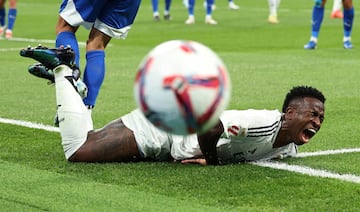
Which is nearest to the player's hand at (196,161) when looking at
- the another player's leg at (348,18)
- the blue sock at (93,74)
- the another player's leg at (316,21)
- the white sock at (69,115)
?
the white sock at (69,115)

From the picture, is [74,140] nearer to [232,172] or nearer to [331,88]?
[232,172]

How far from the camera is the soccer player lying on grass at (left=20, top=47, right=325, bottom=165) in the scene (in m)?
6.93

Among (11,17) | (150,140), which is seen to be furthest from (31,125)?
(11,17)

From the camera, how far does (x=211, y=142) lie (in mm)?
6797

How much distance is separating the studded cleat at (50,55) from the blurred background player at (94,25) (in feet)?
2.93

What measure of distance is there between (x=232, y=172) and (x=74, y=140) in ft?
4.00

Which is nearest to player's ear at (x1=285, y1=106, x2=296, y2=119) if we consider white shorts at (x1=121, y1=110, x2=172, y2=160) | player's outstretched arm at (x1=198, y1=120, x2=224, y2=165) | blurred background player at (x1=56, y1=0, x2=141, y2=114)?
player's outstretched arm at (x1=198, y1=120, x2=224, y2=165)

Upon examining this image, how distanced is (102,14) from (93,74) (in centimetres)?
51

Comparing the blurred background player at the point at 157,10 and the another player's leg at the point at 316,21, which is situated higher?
the another player's leg at the point at 316,21

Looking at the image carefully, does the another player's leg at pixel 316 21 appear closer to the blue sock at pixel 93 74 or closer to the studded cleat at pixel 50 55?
the blue sock at pixel 93 74

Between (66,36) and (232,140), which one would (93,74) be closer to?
(66,36)

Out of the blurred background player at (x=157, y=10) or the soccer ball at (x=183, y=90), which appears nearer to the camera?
the soccer ball at (x=183, y=90)

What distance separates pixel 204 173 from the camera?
6.74 m

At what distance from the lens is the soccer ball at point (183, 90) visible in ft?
15.1
